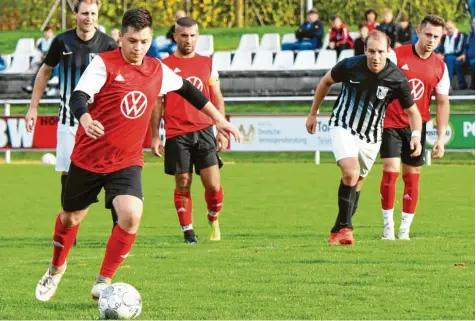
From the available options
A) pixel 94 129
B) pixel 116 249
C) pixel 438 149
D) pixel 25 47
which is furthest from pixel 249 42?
pixel 94 129

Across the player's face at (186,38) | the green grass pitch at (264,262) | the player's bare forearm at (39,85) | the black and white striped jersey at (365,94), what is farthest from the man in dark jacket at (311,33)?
the player's bare forearm at (39,85)

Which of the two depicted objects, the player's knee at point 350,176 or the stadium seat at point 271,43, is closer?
the player's knee at point 350,176

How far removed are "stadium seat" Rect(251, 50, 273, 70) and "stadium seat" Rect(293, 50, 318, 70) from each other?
2.89 feet

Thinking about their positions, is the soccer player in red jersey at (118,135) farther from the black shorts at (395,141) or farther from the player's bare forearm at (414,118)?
the black shorts at (395,141)

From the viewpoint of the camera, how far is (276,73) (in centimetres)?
2930

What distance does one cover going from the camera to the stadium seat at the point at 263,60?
102 ft

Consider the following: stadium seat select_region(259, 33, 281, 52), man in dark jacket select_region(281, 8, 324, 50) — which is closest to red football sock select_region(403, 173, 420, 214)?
man in dark jacket select_region(281, 8, 324, 50)

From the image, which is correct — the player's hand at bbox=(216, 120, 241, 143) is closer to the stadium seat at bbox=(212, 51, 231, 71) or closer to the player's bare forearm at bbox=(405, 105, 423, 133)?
the player's bare forearm at bbox=(405, 105, 423, 133)

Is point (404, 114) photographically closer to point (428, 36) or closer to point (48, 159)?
point (428, 36)

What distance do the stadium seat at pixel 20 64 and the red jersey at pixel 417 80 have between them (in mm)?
22259

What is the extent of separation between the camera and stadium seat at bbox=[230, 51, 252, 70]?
31484 millimetres

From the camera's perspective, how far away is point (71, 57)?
10688 millimetres

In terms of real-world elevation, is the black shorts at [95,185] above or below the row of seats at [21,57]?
above

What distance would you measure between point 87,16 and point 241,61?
2152 cm
